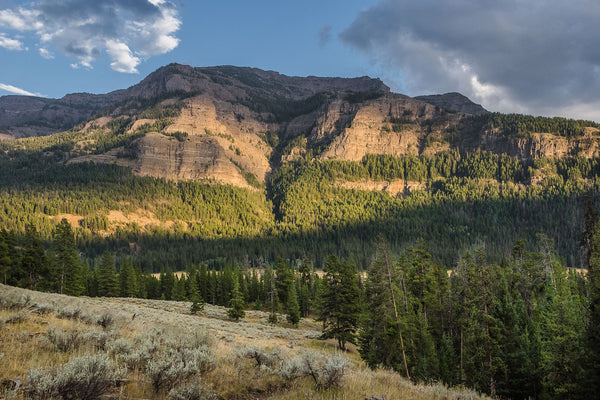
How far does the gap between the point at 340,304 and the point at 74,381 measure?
3565cm

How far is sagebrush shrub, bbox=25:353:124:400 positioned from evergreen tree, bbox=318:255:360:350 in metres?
34.4

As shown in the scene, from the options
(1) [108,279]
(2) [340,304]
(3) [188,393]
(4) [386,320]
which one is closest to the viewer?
(3) [188,393]

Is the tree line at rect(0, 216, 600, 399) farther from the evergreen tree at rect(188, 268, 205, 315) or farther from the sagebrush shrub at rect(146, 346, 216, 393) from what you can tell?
the sagebrush shrub at rect(146, 346, 216, 393)

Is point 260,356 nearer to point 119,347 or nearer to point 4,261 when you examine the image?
point 119,347

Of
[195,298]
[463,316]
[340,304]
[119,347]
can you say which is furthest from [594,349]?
[195,298]

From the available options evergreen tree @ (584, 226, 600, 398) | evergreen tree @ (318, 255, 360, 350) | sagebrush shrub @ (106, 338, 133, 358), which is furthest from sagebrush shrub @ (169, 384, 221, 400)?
evergreen tree @ (318, 255, 360, 350)

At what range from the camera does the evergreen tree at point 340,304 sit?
38312 mm

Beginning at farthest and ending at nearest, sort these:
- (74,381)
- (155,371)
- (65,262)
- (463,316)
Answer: (65,262), (463,316), (155,371), (74,381)

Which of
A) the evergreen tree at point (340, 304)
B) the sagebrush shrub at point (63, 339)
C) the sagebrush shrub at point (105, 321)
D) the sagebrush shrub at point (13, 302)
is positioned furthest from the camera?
the evergreen tree at point (340, 304)

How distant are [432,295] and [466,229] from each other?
16634 cm

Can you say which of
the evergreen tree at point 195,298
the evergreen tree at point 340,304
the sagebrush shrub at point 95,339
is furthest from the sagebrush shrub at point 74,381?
the evergreen tree at point 195,298

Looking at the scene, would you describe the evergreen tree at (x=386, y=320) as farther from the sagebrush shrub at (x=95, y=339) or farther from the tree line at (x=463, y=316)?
the sagebrush shrub at (x=95, y=339)

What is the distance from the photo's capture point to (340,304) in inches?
1526

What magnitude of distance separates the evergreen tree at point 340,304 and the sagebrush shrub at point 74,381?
34.4m
